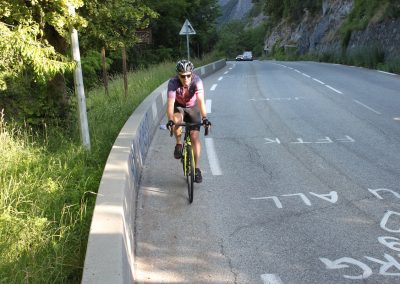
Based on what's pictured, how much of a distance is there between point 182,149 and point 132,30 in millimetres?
3184

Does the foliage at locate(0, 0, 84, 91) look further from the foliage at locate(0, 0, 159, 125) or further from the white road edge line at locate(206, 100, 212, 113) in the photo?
the white road edge line at locate(206, 100, 212, 113)

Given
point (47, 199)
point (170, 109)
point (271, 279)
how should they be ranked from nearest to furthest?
point (271, 279), point (47, 199), point (170, 109)

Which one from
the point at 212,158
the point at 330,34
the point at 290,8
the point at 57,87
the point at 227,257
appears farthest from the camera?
the point at 290,8

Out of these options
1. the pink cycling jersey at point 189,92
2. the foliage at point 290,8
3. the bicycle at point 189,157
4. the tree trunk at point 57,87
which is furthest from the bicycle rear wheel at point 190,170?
the foliage at point 290,8

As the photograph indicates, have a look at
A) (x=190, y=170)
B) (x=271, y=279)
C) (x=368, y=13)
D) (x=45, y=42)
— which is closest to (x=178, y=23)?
(x=368, y=13)

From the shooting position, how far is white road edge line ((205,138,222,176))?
7507 millimetres

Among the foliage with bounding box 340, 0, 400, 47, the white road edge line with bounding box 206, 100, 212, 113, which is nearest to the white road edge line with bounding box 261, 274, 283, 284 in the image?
the white road edge line with bounding box 206, 100, 212, 113

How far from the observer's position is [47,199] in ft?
16.2

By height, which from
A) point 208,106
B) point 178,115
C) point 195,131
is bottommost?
point 208,106

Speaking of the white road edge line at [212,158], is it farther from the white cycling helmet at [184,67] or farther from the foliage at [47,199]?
the white cycling helmet at [184,67]

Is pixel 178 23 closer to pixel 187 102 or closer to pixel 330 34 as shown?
pixel 330 34

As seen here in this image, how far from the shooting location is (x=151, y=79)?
17234 mm

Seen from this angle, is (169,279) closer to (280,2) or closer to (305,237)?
(305,237)

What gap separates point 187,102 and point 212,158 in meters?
1.83
